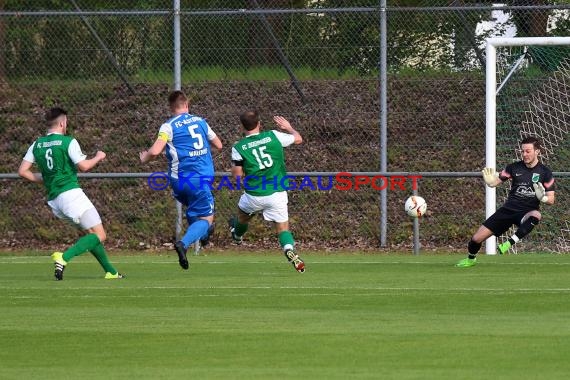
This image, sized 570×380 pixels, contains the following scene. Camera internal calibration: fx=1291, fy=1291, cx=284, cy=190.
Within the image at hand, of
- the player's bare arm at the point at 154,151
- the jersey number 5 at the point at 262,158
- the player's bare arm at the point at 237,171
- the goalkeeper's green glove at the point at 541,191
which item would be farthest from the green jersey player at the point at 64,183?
the goalkeeper's green glove at the point at 541,191

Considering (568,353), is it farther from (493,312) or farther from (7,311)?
(7,311)

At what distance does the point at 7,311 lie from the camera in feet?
36.4

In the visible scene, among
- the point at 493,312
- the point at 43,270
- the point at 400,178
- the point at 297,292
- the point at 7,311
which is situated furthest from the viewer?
the point at 400,178

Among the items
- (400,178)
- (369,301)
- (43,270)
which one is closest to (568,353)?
(369,301)

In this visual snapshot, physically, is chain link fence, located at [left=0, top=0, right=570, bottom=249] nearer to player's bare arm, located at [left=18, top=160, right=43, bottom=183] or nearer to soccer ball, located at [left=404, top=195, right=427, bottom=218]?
soccer ball, located at [left=404, top=195, right=427, bottom=218]

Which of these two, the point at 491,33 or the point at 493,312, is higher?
the point at 491,33

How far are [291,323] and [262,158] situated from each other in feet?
16.0

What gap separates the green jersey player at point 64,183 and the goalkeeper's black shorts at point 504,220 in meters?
4.71

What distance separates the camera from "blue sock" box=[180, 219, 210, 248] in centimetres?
1411

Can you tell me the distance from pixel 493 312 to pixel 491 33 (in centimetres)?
1159

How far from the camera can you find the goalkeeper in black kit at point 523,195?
15.4m

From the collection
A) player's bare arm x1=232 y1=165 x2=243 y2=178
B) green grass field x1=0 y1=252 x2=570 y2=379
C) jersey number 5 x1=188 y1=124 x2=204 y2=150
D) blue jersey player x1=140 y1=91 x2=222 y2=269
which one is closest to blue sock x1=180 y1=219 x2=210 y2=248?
blue jersey player x1=140 y1=91 x2=222 y2=269

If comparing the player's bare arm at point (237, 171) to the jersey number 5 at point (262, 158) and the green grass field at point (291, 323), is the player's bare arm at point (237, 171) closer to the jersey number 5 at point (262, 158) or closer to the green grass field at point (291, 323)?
the jersey number 5 at point (262, 158)

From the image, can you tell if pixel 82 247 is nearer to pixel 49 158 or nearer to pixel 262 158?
pixel 49 158
